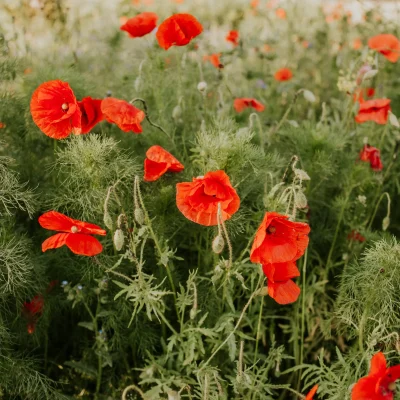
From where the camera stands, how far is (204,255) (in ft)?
6.70

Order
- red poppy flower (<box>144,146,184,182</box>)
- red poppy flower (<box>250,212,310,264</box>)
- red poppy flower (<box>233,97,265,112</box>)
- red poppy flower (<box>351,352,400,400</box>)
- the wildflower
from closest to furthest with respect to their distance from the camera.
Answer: red poppy flower (<box>351,352,400,400</box>) < red poppy flower (<box>250,212,310,264</box>) < red poppy flower (<box>144,146,184,182</box>) < the wildflower < red poppy flower (<box>233,97,265,112</box>)

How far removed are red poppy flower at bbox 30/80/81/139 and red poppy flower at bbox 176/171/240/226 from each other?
45cm

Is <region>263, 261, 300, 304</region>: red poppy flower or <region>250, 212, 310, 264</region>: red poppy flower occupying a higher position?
<region>250, 212, 310, 264</region>: red poppy flower

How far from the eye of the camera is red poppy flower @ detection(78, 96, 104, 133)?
1.91 m

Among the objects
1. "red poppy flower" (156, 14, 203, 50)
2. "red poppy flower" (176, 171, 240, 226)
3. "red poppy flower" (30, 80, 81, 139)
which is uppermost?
"red poppy flower" (156, 14, 203, 50)

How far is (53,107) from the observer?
1846mm

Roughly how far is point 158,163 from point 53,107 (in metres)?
0.40

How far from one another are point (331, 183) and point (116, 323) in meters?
1.14

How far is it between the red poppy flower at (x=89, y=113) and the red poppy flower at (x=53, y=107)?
68mm

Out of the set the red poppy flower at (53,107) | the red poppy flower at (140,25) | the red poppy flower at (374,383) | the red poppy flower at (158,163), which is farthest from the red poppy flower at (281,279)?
the red poppy flower at (140,25)

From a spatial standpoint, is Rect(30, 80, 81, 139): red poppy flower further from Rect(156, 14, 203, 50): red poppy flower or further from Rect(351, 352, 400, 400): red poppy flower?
Rect(351, 352, 400, 400): red poppy flower

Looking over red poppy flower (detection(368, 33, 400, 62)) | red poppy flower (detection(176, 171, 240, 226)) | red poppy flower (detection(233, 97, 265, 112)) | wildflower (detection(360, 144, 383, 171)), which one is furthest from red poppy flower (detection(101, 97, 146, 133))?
red poppy flower (detection(368, 33, 400, 62))

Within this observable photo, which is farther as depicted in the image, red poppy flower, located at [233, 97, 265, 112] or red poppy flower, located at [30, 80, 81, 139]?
red poppy flower, located at [233, 97, 265, 112]

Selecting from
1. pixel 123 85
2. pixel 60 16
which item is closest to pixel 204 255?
pixel 123 85
